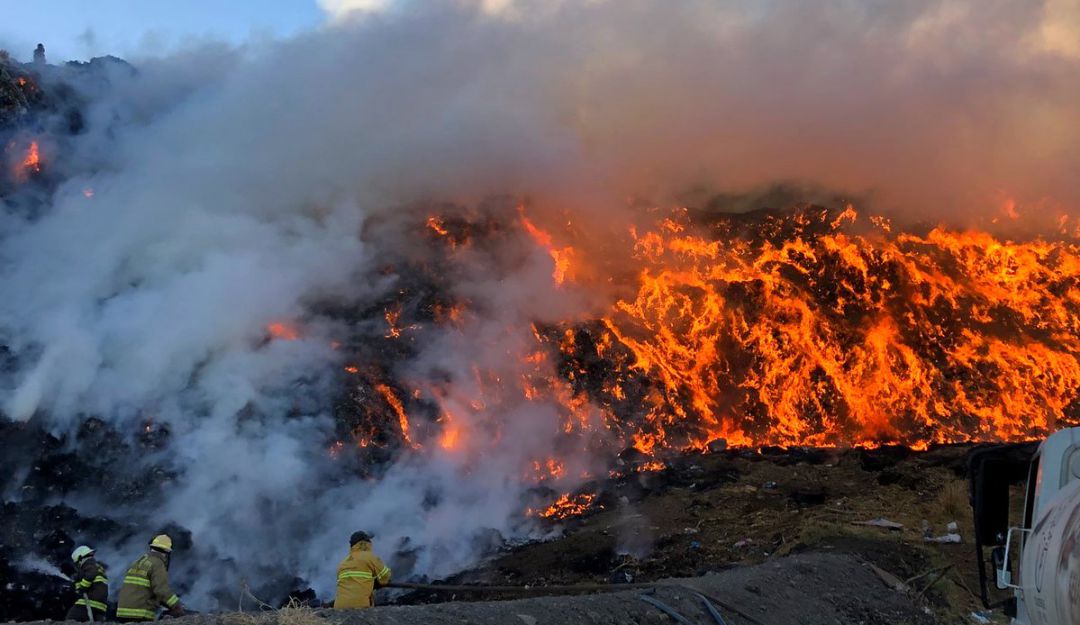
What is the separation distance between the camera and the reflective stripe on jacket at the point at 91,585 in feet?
29.0

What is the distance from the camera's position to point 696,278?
28219mm

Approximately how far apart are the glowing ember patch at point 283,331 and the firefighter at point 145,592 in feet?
40.8

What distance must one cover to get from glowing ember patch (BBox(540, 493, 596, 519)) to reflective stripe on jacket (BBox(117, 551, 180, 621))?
10.9m

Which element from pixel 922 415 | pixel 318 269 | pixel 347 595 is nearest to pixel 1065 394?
pixel 922 415

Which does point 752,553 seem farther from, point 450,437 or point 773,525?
point 450,437

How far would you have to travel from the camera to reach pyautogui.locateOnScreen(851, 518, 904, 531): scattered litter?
1503 centimetres

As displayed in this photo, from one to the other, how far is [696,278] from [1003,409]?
10608 millimetres

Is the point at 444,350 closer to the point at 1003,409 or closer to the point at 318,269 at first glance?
the point at 318,269

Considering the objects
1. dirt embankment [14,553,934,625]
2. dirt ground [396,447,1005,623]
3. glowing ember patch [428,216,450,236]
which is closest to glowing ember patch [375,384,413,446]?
dirt ground [396,447,1005,623]

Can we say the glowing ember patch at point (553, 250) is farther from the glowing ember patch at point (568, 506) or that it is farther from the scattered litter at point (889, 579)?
the scattered litter at point (889, 579)

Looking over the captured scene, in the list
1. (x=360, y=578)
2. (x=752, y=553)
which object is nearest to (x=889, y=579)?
(x=752, y=553)

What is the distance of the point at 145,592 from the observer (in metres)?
8.54

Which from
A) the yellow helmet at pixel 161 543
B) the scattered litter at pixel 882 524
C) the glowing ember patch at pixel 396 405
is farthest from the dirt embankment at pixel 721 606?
the glowing ember patch at pixel 396 405

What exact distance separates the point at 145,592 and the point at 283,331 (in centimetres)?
1298
